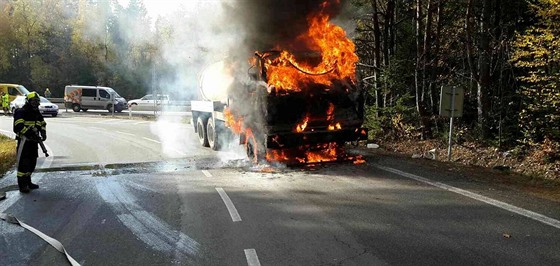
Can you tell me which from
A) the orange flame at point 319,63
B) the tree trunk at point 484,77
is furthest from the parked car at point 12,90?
the tree trunk at point 484,77

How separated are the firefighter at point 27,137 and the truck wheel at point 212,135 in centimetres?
578

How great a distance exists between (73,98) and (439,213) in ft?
112

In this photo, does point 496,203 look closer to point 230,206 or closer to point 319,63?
point 230,206

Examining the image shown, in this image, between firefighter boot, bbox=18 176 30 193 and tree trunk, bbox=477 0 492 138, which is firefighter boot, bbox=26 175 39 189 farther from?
tree trunk, bbox=477 0 492 138

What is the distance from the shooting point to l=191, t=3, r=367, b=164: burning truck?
30.1 ft

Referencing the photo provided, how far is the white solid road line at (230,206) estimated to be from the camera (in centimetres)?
557

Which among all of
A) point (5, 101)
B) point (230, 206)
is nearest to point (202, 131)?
point (230, 206)

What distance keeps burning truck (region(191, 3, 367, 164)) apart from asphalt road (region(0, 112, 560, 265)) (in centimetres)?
69

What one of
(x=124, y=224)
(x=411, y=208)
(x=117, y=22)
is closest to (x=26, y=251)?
(x=124, y=224)

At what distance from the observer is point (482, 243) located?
14.5 feet

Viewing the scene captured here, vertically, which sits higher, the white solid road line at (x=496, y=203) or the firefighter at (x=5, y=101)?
the firefighter at (x=5, y=101)

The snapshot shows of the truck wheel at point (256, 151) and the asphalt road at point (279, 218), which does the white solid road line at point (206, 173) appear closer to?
the asphalt road at point (279, 218)

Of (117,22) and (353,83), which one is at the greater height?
(117,22)

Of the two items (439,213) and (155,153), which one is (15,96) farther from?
(439,213)
